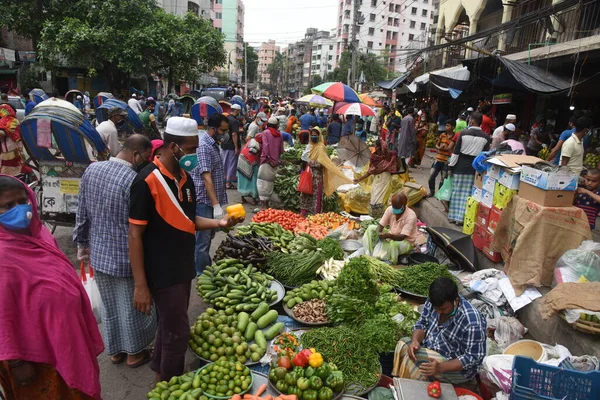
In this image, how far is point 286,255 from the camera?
17.6 ft

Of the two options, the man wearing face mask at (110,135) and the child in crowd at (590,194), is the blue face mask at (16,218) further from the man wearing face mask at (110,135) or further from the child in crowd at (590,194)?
the child in crowd at (590,194)

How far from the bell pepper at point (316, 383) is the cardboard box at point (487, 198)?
3.89 m

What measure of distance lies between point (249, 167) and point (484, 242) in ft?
16.5

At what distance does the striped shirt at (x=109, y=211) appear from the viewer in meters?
3.33

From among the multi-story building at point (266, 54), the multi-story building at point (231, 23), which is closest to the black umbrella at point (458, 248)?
the multi-story building at point (231, 23)

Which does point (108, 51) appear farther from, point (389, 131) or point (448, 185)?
point (448, 185)

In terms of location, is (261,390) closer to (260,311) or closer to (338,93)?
(260,311)

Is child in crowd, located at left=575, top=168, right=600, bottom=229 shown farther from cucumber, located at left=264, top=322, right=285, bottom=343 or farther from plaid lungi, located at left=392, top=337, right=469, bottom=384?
cucumber, located at left=264, top=322, right=285, bottom=343

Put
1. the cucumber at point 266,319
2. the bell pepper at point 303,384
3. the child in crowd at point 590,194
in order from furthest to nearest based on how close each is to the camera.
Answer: the child in crowd at point 590,194, the cucumber at point 266,319, the bell pepper at point 303,384

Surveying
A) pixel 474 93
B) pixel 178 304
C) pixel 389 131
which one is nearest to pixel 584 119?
pixel 178 304

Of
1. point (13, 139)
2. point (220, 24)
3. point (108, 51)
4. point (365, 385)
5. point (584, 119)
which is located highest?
point (220, 24)

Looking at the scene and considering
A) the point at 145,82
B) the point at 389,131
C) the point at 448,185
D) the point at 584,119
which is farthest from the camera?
the point at 145,82

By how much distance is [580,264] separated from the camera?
4262mm

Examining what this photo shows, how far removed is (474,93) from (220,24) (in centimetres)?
7664
